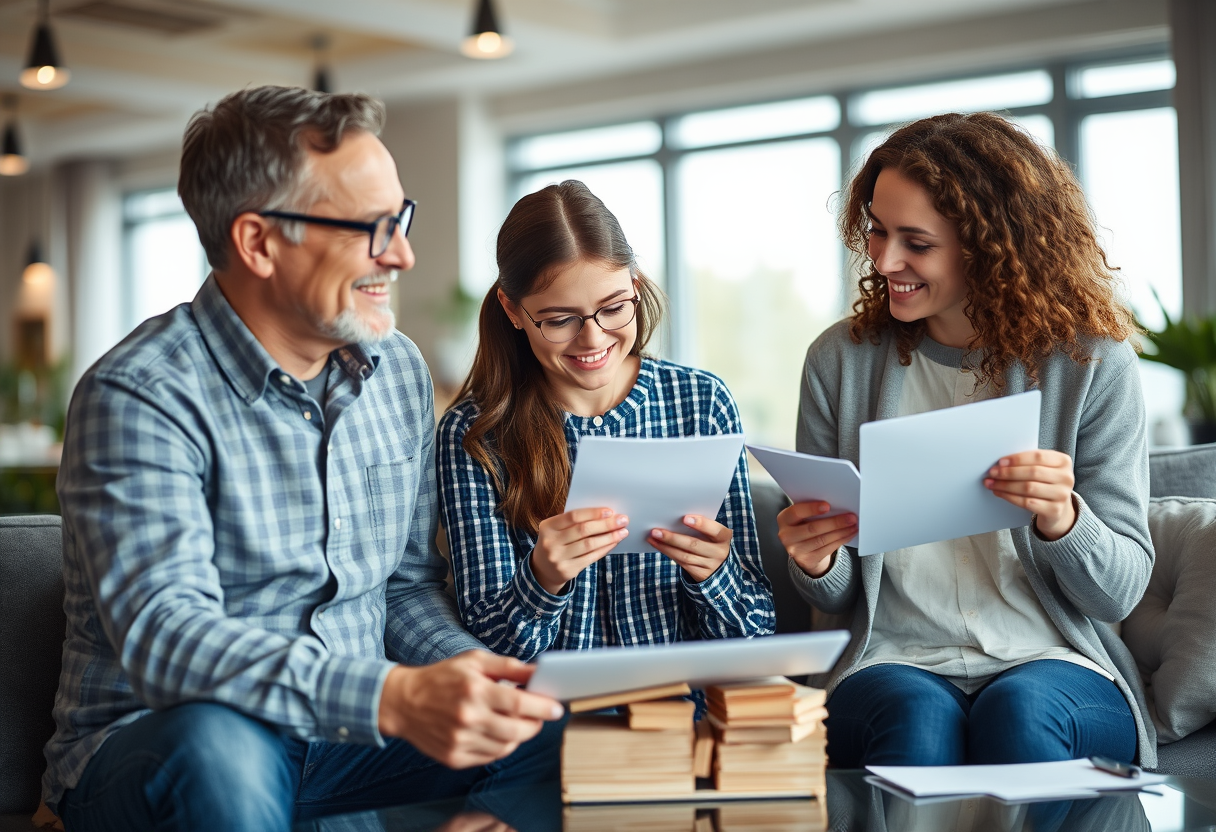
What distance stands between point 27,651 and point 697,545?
1025mm

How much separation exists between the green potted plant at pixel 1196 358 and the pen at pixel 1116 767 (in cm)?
235

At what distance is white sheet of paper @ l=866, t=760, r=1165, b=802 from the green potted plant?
2360 millimetres

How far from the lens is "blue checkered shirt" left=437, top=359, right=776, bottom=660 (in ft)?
5.82

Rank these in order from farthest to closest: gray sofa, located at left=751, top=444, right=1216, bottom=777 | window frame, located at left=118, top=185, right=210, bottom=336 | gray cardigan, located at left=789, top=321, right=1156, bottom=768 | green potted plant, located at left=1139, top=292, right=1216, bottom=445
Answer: window frame, located at left=118, top=185, right=210, bottom=336 < green potted plant, located at left=1139, top=292, right=1216, bottom=445 < gray sofa, located at left=751, top=444, right=1216, bottom=777 < gray cardigan, located at left=789, top=321, right=1156, bottom=768

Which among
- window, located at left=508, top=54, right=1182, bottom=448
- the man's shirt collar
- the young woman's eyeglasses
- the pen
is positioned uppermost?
window, located at left=508, top=54, right=1182, bottom=448

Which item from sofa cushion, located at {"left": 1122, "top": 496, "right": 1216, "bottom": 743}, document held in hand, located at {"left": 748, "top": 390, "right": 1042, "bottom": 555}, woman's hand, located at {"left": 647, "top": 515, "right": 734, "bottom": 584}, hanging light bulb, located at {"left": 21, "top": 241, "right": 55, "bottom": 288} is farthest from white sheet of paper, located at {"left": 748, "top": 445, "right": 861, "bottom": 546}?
hanging light bulb, located at {"left": 21, "top": 241, "right": 55, "bottom": 288}

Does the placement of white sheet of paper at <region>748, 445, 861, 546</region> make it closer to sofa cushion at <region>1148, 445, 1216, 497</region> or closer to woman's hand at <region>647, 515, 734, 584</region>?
woman's hand at <region>647, 515, 734, 584</region>

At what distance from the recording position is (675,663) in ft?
3.95

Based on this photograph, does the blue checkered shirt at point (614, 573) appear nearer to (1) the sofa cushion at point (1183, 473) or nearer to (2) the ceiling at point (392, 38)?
(1) the sofa cushion at point (1183, 473)

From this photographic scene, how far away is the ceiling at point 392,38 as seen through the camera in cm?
637

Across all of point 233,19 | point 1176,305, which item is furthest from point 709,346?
point 233,19

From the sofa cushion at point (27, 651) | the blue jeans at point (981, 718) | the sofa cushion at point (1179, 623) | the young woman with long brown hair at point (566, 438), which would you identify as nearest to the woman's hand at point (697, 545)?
the young woman with long brown hair at point (566, 438)

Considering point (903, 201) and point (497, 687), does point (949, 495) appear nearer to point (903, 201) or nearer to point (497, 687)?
point (903, 201)

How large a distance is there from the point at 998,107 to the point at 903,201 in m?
5.42
